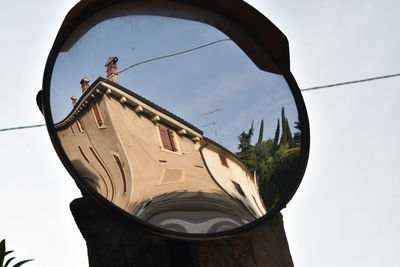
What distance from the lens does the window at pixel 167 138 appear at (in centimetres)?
189

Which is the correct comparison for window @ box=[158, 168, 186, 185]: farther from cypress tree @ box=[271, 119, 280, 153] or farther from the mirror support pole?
cypress tree @ box=[271, 119, 280, 153]

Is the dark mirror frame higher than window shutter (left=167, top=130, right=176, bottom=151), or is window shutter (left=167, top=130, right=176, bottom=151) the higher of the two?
the dark mirror frame

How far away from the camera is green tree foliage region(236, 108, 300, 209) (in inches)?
79.2

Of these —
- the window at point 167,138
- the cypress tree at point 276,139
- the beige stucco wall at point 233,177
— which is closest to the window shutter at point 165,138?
the window at point 167,138

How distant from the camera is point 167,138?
1.90m

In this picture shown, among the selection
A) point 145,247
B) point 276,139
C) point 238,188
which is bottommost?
point 145,247

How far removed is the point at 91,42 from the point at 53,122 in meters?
0.27

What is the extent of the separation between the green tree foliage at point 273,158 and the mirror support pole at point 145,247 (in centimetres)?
15

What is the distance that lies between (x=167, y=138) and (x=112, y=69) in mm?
254

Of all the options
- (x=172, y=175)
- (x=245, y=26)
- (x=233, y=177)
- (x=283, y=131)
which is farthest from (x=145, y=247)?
(x=245, y=26)

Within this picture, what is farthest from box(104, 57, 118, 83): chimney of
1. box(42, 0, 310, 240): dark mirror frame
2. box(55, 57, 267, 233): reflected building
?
box(42, 0, 310, 240): dark mirror frame

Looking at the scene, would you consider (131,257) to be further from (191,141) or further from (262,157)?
(262,157)

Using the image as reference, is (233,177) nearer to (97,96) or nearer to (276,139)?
(276,139)

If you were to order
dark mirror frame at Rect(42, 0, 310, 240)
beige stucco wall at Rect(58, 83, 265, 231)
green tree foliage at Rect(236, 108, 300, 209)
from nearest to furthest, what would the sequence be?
beige stucco wall at Rect(58, 83, 265, 231), dark mirror frame at Rect(42, 0, 310, 240), green tree foliage at Rect(236, 108, 300, 209)
